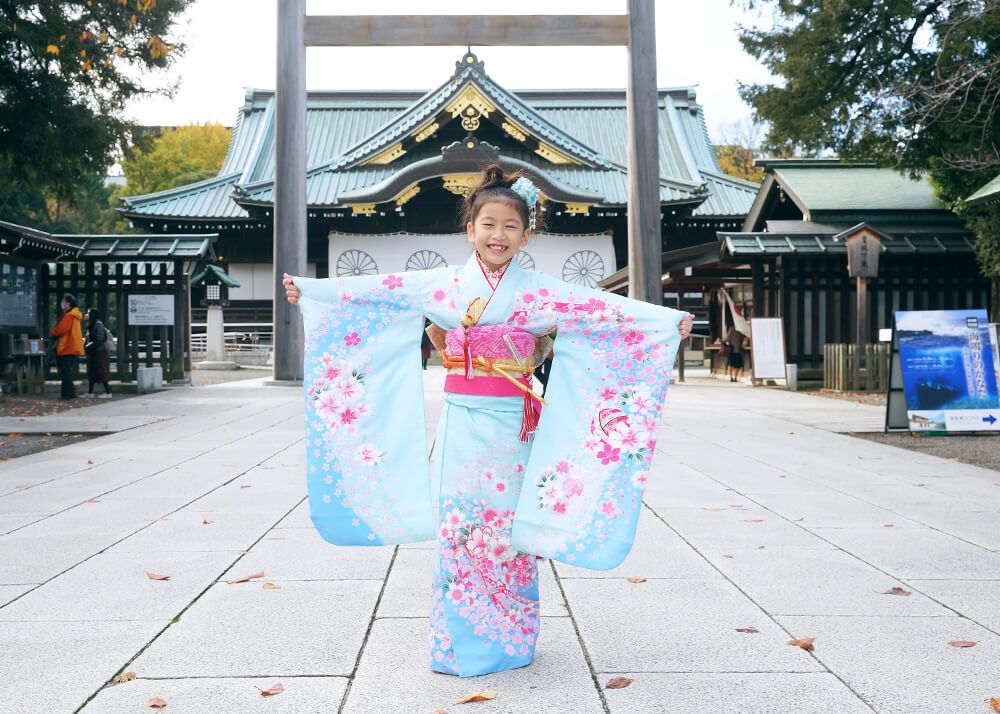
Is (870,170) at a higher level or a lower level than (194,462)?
higher

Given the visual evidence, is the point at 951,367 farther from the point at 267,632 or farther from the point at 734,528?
the point at 267,632

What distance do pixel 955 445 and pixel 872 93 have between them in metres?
7.21

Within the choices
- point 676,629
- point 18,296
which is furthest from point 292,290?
point 18,296

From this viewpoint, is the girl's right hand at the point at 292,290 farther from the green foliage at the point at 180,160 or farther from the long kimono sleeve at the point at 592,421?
the green foliage at the point at 180,160

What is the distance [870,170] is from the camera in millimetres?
19781

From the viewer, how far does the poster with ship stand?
922 centimetres

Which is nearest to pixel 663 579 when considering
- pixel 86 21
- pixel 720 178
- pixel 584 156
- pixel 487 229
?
pixel 487 229

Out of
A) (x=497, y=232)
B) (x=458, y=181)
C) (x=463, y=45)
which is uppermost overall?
(x=463, y=45)

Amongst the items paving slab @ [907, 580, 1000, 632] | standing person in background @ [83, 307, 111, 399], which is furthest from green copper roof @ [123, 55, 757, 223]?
paving slab @ [907, 580, 1000, 632]

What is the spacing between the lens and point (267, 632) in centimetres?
327

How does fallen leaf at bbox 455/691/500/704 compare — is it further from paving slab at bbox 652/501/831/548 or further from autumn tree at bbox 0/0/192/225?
autumn tree at bbox 0/0/192/225

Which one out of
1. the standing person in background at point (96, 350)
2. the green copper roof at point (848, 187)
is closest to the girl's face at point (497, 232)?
the standing person in background at point (96, 350)

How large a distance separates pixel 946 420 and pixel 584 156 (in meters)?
16.7

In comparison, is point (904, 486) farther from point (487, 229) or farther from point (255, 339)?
point (255, 339)
